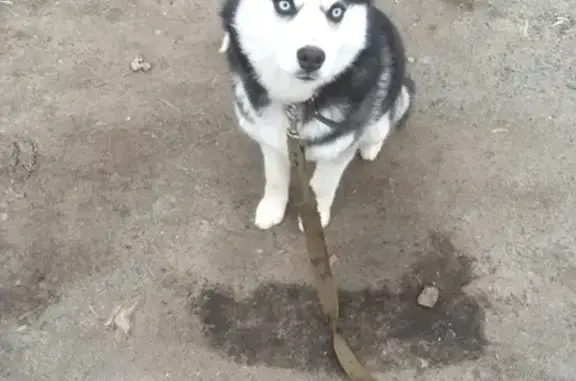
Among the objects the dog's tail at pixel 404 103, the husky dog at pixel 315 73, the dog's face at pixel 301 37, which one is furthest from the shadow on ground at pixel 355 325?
the dog's face at pixel 301 37

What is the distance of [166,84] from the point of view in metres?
2.42

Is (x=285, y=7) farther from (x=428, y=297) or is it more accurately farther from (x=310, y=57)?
(x=428, y=297)

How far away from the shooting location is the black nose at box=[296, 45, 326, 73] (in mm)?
1450

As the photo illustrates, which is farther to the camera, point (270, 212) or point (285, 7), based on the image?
point (270, 212)

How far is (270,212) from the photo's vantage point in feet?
6.97

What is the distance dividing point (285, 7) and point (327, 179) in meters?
0.61

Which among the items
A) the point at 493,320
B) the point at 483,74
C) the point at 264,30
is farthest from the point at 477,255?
the point at 264,30

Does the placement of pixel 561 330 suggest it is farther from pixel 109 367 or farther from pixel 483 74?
pixel 109 367

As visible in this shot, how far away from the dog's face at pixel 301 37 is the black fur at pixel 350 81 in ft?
0.13

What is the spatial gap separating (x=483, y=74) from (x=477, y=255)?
2.26 feet

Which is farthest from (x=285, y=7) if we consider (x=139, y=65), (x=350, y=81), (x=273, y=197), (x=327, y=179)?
(x=139, y=65)

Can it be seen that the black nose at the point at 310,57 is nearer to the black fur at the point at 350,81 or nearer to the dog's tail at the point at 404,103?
the black fur at the point at 350,81

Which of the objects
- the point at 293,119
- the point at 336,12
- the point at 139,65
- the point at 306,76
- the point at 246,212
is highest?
the point at 336,12

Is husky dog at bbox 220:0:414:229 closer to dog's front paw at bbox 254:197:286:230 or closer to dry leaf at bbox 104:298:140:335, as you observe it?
dog's front paw at bbox 254:197:286:230
